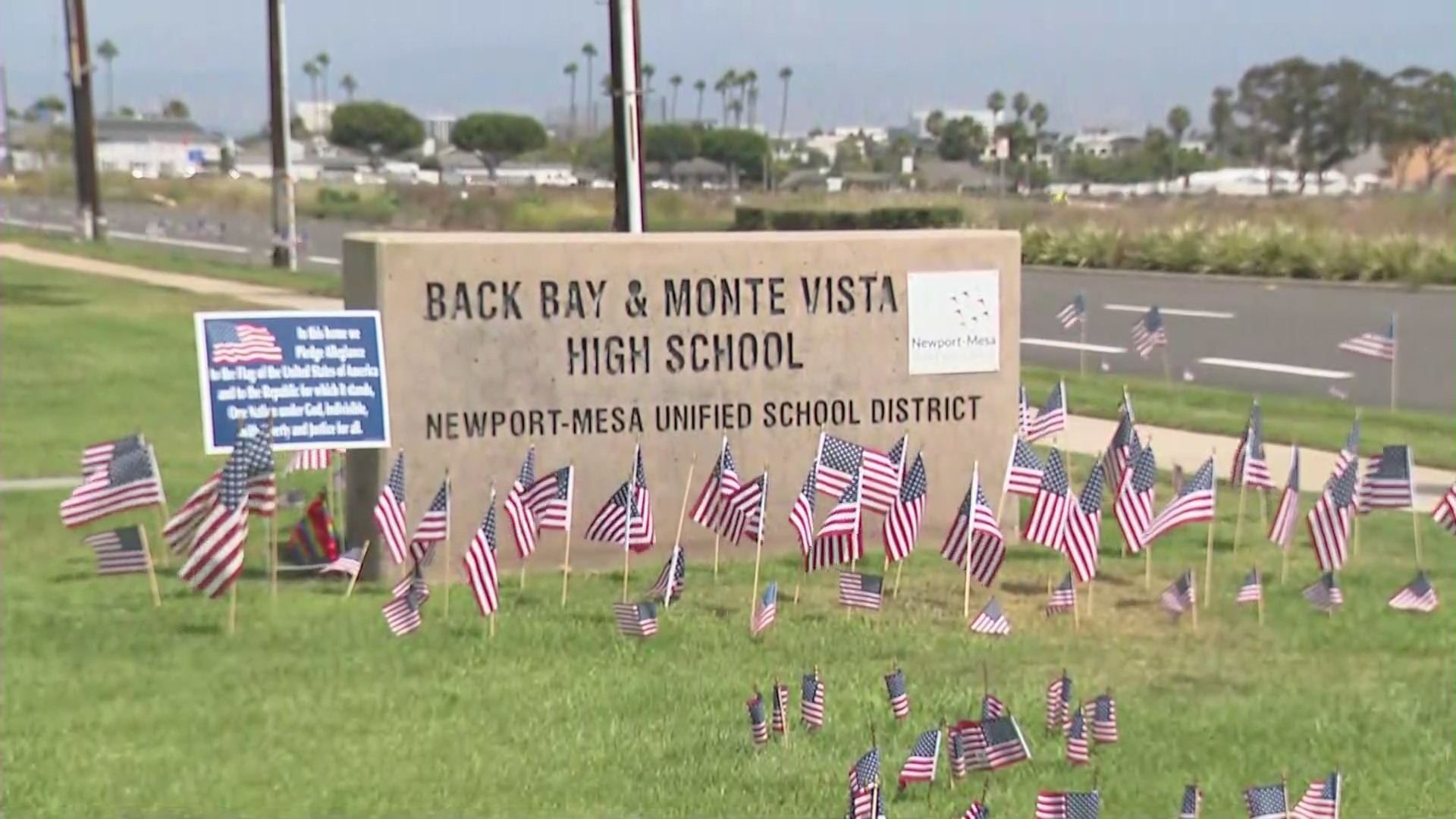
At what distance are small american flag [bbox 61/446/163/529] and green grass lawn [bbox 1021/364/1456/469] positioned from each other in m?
7.52

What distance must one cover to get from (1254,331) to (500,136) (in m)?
90.4

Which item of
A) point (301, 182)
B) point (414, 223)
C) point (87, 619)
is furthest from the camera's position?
point (301, 182)

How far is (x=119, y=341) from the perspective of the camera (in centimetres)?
2061

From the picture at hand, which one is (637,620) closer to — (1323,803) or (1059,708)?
(1059,708)

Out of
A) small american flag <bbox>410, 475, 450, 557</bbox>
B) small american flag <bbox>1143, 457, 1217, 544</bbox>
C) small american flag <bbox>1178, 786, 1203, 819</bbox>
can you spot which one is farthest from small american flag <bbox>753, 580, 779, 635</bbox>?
small american flag <bbox>1178, 786, 1203, 819</bbox>

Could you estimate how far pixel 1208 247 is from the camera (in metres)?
34.0

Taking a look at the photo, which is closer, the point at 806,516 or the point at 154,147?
the point at 806,516

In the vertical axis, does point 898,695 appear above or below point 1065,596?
above

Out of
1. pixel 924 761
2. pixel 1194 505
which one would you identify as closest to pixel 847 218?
pixel 1194 505

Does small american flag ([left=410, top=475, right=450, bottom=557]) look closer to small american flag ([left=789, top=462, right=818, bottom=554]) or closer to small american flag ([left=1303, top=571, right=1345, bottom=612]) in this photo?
small american flag ([left=789, top=462, right=818, bottom=554])

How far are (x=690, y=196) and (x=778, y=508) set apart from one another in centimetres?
4020

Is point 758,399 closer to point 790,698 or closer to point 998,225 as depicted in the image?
point 790,698

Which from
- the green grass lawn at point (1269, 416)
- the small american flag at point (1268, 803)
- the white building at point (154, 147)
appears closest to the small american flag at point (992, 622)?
the small american flag at point (1268, 803)

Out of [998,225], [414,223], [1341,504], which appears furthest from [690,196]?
[1341,504]
